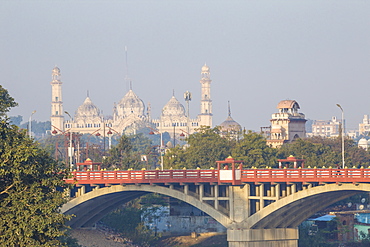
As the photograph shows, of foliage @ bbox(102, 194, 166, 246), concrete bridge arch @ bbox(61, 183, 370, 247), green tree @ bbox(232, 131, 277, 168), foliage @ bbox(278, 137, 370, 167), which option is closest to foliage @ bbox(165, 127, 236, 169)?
green tree @ bbox(232, 131, 277, 168)

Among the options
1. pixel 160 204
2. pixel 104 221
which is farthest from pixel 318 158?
pixel 104 221

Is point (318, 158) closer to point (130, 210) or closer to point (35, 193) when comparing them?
point (130, 210)

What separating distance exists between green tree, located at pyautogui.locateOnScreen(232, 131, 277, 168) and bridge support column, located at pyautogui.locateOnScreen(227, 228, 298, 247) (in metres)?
32.5

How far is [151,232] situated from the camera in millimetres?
109750

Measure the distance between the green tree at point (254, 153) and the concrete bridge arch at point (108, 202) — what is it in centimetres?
2640

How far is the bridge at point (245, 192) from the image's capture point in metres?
81.6

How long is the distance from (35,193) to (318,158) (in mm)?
77917

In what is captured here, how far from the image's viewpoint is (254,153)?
126750mm

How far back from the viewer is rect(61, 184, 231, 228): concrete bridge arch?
87500 millimetres

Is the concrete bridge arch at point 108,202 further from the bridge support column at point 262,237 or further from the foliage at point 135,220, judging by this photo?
the foliage at point 135,220

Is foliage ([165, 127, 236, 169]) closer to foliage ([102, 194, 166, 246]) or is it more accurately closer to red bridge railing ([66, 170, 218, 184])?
foliage ([102, 194, 166, 246])

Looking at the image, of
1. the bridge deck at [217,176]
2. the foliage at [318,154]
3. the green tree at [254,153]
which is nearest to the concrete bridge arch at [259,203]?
the bridge deck at [217,176]

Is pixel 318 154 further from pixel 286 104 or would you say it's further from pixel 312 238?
pixel 286 104

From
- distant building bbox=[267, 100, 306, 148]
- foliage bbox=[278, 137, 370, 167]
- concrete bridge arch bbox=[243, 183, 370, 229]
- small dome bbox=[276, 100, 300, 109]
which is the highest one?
small dome bbox=[276, 100, 300, 109]
